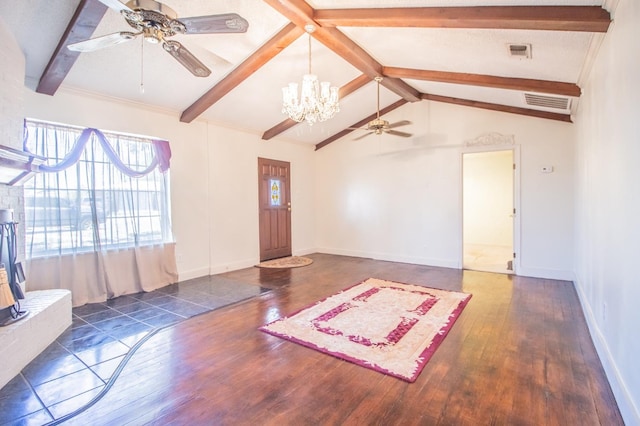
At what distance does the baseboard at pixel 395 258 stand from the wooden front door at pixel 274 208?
1.21 m

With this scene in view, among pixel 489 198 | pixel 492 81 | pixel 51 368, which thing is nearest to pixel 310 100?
pixel 492 81

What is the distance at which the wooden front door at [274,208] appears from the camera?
21.8ft

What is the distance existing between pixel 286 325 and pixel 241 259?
10.4 feet

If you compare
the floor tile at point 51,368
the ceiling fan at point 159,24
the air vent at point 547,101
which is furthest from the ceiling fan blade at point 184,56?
the air vent at point 547,101

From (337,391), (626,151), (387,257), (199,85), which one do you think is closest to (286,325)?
(337,391)

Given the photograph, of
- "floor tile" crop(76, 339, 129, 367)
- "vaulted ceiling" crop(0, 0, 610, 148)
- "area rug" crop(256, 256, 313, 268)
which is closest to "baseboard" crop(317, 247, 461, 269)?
"area rug" crop(256, 256, 313, 268)

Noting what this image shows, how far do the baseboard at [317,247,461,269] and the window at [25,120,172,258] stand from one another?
4.00 metres

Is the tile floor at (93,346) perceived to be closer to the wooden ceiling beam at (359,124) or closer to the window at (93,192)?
the window at (93,192)

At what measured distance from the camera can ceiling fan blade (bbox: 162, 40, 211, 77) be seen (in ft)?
8.13

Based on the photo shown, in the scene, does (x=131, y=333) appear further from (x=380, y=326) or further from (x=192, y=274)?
(x=380, y=326)

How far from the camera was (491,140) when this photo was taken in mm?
5500

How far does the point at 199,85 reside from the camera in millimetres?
4418

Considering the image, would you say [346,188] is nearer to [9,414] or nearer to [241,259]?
[241,259]

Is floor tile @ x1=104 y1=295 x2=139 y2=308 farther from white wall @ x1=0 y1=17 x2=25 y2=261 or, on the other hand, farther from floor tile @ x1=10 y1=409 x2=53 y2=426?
floor tile @ x1=10 y1=409 x2=53 y2=426
